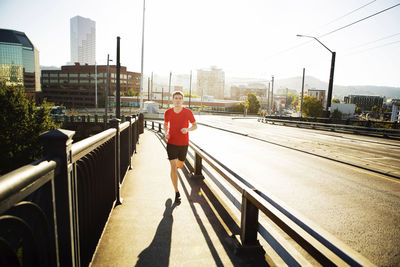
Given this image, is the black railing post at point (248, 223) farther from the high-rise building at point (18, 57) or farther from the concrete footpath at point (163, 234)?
the high-rise building at point (18, 57)

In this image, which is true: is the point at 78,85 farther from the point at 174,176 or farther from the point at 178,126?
the point at 174,176

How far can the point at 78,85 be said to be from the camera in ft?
374

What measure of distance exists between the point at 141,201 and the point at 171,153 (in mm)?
1066

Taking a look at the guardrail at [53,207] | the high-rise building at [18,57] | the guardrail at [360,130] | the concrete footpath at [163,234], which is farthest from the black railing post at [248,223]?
the high-rise building at [18,57]

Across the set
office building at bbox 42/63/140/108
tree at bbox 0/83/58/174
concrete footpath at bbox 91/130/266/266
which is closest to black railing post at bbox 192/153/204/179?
concrete footpath at bbox 91/130/266/266

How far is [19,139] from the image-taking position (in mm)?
28250

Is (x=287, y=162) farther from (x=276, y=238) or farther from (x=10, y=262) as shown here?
(x=10, y=262)

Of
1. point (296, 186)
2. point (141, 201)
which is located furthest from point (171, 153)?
point (296, 186)

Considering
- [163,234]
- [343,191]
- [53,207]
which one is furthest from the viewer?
[343,191]

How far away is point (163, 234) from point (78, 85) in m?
126

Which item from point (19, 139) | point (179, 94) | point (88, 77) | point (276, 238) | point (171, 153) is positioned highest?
point (88, 77)

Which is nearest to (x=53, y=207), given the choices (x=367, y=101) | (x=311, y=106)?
(x=311, y=106)

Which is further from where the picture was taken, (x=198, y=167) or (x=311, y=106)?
(x=311, y=106)

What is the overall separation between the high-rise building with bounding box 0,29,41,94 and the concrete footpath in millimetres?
151514
